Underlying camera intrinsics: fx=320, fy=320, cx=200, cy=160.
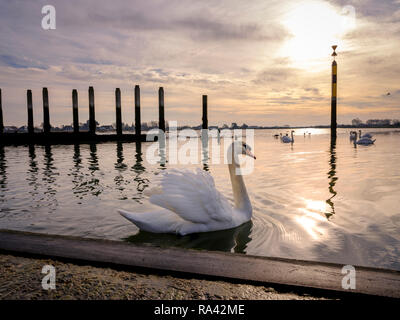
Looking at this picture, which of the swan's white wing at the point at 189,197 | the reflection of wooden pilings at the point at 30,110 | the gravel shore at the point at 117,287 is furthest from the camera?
the reflection of wooden pilings at the point at 30,110

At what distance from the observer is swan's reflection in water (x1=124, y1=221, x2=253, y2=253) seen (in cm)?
457

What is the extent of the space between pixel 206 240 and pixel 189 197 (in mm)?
769

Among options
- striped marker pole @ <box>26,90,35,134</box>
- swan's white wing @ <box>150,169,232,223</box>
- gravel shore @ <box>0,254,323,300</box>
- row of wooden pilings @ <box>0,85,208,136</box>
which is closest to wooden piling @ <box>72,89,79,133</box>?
row of wooden pilings @ <box>0,85,208,136</box>

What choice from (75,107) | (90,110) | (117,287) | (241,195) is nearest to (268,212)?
(241,195)

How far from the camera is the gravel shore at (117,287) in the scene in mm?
2299

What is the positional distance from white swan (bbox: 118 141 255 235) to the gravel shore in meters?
1.85

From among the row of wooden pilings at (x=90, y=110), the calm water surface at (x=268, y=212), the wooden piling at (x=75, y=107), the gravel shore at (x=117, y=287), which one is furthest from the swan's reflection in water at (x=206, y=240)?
the wooden piling at (x=75, y=107)

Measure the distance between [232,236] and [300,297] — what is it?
271 centimetres

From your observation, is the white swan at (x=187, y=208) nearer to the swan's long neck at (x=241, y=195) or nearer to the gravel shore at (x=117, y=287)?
the swan's long neck at (x=241, y=195)

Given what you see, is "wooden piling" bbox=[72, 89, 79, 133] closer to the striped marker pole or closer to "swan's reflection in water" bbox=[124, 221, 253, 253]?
the striped marker pole

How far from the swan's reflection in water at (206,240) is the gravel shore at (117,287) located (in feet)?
6.36

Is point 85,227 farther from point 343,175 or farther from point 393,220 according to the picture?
point 343,175
